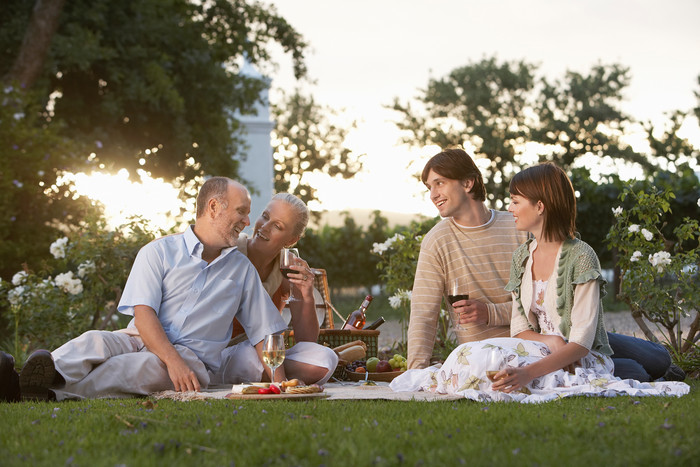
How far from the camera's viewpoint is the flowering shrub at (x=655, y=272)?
21.4 ft

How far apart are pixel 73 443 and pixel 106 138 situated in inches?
503

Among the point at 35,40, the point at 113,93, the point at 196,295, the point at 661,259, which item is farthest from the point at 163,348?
the point at 113,93

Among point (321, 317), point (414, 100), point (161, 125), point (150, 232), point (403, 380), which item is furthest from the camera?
point (414, 100)

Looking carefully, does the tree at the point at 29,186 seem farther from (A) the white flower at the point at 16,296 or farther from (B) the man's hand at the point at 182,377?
(B) the man's hand at the point at 182,377

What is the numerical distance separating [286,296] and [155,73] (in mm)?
10163

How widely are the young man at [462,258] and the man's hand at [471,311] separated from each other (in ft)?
0.29

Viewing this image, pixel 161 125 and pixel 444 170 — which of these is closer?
pixel 444 170

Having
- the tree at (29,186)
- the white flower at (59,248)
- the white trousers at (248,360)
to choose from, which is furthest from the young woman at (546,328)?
the tree at (29,186)

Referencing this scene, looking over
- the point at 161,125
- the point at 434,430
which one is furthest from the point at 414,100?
the point at 434,430

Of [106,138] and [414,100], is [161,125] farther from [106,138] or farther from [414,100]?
[414,100]

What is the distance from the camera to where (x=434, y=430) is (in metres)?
3.26

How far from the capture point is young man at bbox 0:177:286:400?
4715mm

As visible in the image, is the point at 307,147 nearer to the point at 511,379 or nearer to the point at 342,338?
the point at 342,338

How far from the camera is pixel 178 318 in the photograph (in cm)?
500
